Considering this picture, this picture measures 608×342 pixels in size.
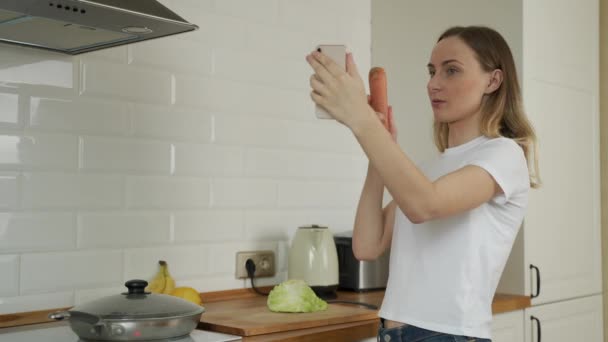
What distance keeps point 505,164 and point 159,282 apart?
101 centimetres

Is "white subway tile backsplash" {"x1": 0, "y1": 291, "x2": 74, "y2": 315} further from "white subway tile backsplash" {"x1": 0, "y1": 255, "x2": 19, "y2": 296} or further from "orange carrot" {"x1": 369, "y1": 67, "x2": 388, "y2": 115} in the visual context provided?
"orange carrot" {"x1": 369, "y1": 67, "x2": 388, "y2": 115}

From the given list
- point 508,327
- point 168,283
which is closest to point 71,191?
point 168,283

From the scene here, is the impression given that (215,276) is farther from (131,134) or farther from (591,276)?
(591,276)

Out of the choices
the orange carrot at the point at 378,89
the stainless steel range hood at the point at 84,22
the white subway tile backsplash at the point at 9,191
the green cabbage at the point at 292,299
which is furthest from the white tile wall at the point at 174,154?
the orange carrot at the point at 378,89

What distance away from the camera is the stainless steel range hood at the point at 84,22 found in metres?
1.62

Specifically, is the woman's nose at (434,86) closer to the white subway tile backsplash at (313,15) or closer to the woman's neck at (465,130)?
the woman's neck at (465,130)

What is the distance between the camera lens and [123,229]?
2.19 meters

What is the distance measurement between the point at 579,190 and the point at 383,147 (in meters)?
1.73

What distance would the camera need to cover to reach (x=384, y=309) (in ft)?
Result: 5.91

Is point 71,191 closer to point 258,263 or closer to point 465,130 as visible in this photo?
point 258,263

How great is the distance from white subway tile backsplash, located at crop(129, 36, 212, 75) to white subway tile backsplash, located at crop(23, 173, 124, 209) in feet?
1.11

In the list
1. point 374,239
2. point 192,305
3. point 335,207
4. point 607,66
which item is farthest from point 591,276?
point 192,305

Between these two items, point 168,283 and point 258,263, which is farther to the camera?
point 258,263

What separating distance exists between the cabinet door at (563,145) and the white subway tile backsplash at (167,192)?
1079mm
